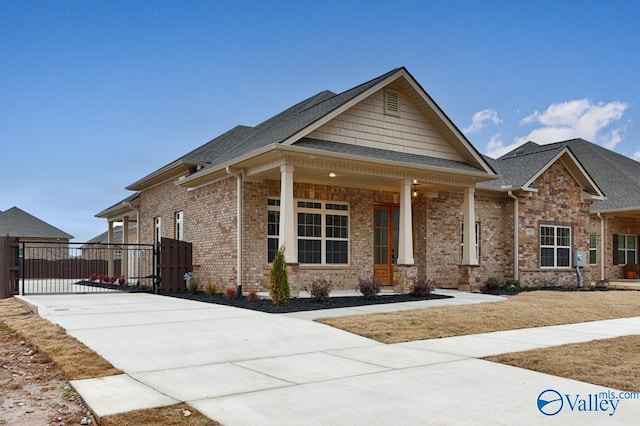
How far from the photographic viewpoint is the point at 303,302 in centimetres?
1358

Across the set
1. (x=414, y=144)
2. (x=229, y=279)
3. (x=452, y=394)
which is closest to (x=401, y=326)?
(x=452, y=394)

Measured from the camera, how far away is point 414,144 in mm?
17562

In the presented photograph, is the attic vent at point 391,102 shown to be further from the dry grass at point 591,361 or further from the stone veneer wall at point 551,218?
the dry grass at point 591,361

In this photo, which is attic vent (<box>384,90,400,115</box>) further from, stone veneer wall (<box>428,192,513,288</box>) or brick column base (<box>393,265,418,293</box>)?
brick column base (<box>393,265,418,293</box>)

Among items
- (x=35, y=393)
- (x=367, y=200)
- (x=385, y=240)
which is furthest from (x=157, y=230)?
(x=35, y=393)

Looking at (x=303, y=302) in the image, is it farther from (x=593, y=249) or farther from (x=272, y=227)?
(x=593, y=249)

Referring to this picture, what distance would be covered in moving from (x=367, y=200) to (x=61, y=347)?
38.7ft

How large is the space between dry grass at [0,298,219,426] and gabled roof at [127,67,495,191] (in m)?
6.37

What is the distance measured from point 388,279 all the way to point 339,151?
5859 mm

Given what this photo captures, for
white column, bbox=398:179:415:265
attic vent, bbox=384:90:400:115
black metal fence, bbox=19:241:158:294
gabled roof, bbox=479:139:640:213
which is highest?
attic vent, bbox=384:90:400:115

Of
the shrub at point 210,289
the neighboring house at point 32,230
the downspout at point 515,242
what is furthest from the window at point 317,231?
the neighboring house at point 32,230

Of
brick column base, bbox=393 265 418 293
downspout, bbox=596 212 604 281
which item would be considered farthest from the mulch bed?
downspout, bbox=596 212 604 281

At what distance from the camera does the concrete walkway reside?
499cm

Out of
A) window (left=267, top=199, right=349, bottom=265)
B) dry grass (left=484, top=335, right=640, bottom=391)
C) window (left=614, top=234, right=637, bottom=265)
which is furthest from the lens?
window (left=614, top=234, right=637, bottom=265)
